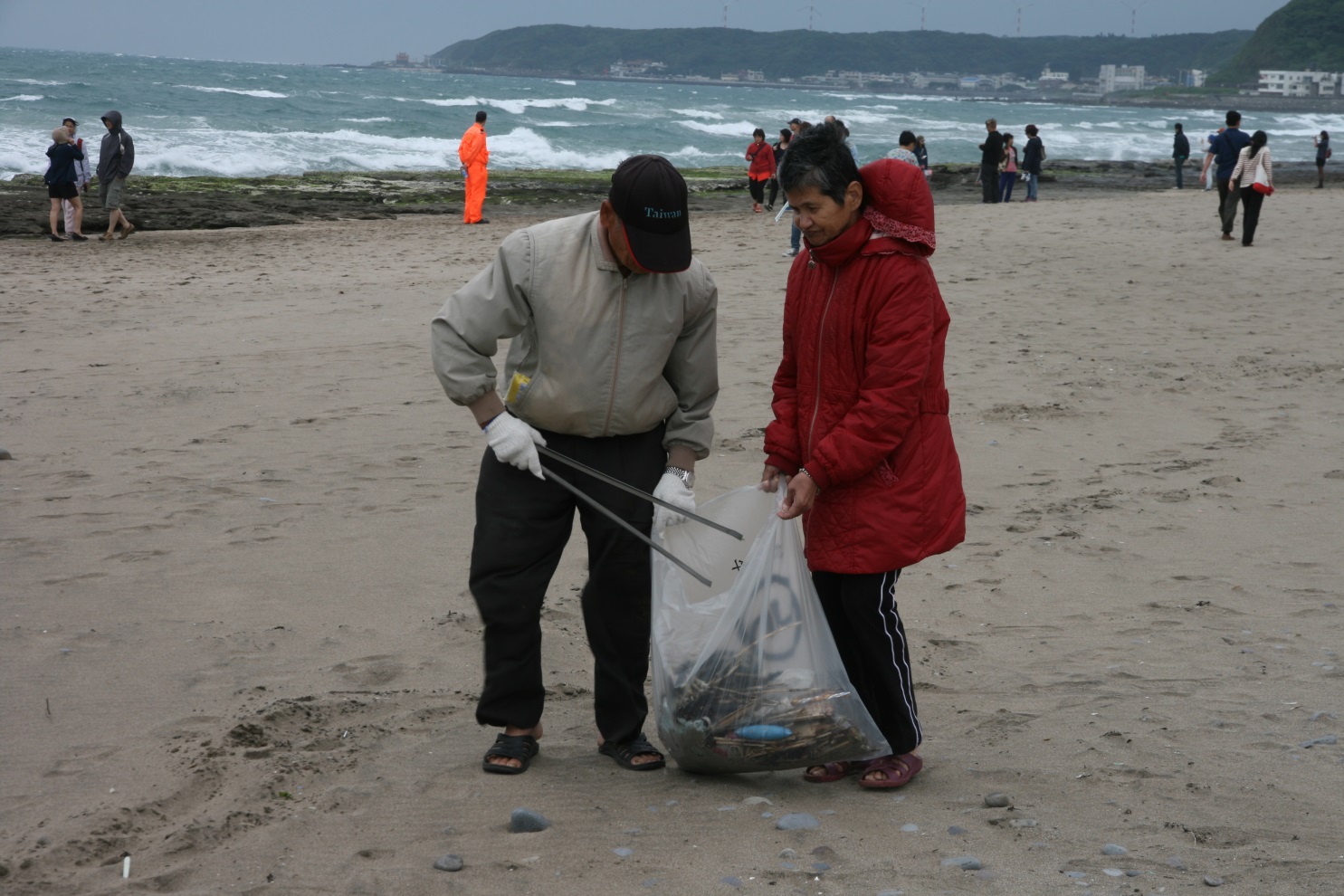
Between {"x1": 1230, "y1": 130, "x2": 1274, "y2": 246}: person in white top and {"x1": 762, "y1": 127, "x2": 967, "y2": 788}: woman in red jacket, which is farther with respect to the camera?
{"x1": 1230, "y1": 130, "x2": 1274, "y2": 246}: person in white top

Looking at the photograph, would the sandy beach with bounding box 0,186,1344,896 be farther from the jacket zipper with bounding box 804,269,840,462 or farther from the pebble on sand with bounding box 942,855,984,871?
the jacket zipper with bounding box 804,269,840,462

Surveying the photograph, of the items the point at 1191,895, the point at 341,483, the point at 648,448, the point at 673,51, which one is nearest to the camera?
the point at 1191,895

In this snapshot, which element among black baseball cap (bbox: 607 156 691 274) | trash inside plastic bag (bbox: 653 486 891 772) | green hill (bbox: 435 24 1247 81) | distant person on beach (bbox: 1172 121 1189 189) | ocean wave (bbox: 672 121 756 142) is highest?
green hill (bbox: 435 24 1247 81)

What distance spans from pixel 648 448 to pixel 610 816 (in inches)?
34.3

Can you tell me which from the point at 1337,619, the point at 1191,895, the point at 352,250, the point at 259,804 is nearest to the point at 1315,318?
the point at 1337,619

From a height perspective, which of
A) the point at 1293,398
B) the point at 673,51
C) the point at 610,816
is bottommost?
the point at 610,816

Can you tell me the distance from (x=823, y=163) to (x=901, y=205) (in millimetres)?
201

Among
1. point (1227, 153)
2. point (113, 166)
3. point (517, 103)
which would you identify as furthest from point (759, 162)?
point (517, 103)

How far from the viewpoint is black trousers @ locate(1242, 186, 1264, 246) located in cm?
1291

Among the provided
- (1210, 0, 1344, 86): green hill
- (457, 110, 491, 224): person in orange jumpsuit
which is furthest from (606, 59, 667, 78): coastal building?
(457, 110, 491, 224): person in orange jumpsuit

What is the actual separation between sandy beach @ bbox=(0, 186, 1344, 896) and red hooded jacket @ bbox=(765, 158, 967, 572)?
2.15ft

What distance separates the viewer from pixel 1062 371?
7.47m

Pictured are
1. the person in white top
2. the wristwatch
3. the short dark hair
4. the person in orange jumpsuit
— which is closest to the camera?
the short dark hair

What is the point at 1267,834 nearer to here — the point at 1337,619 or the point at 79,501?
the point at 1337,619
